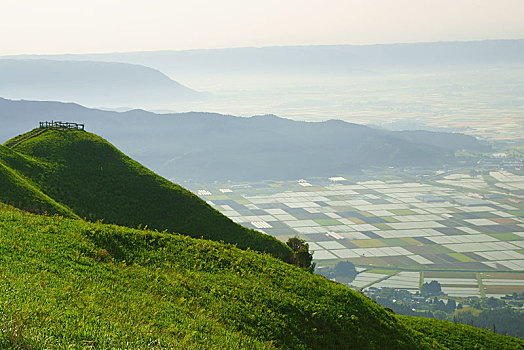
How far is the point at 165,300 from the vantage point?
2616 centimetres

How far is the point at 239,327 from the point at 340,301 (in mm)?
11545

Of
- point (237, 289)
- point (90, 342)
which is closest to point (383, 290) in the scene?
point (237, 289)

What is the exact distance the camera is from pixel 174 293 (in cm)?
2797

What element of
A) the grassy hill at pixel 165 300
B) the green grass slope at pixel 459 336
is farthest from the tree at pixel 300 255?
the grassy hill at pixel 165 300

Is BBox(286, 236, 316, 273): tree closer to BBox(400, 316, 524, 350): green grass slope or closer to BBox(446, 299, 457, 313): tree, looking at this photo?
BBox(400, 316, 524, 350): green grass slope

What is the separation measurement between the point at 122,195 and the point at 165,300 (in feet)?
116

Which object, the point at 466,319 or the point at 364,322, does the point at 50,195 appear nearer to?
the point at 364,322

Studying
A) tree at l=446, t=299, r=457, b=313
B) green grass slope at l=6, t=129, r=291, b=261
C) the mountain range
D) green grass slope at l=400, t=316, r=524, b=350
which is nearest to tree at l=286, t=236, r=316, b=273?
green grass slope at l=6, t=129, r=291, b=261

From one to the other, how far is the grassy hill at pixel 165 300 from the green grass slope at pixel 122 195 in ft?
51.2

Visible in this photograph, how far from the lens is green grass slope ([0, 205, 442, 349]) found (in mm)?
17844

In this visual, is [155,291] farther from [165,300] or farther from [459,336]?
[459,336]

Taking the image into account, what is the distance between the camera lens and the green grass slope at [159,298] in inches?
703

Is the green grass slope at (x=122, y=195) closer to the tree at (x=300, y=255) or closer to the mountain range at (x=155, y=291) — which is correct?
the mountain range at (x=155, y=291)

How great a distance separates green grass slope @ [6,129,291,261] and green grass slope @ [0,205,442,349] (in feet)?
50.7
